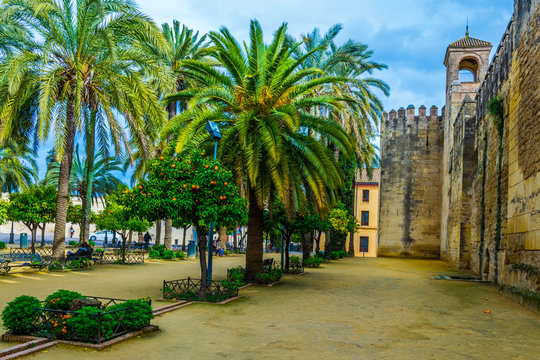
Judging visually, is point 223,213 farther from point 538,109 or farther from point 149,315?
point 538,109

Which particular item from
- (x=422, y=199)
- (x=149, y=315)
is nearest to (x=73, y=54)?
(x=149, y=315)

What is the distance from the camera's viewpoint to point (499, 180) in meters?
17.7

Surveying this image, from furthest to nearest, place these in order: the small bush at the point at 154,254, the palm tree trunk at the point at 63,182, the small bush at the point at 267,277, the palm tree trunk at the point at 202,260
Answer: the small bush at the point at 154,254, the palm tree trunk at the point at 63,182, the small bush at the point at 267,277, the palm tree trunk at the point at 202,260

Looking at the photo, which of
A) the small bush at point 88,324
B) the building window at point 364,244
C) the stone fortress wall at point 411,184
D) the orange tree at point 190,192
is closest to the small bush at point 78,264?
the orange tree at point 190,192

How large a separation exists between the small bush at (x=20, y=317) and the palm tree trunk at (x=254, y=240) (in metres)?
8.94

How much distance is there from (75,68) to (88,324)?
42.5ft

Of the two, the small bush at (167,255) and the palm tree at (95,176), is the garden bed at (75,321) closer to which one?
the small bush at (167,255)

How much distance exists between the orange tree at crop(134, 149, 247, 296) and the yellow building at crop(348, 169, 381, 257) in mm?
45532

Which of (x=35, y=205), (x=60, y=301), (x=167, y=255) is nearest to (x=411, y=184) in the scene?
(x=167, y=255)

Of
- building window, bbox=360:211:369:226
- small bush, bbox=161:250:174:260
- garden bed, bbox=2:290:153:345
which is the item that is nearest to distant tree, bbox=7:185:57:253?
small bush, bbox=161:250:174:260

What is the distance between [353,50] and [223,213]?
15.2 metres

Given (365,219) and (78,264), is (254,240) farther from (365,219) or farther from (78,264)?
(365,219)

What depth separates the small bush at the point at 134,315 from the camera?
7812 millimetres

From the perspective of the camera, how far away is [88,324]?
23.4 feet
